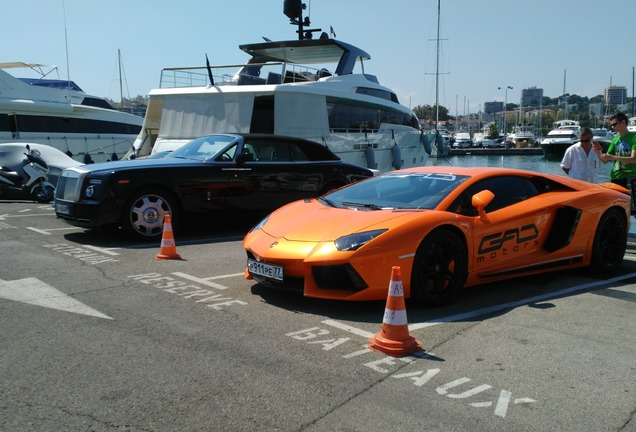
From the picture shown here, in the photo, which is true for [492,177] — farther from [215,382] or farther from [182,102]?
[182,102]

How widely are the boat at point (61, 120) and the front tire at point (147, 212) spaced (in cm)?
1718

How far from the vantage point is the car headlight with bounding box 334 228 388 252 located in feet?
14.8

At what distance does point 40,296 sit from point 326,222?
2.56m

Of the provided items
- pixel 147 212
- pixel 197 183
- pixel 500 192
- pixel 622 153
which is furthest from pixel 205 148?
pixel 622 153

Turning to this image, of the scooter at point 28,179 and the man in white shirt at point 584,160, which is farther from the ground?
the man in white shirt at point 584,160

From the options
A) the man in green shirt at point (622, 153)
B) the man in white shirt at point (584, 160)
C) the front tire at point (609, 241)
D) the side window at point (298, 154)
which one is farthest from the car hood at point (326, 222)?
the man in white shirt at point (584, 160)

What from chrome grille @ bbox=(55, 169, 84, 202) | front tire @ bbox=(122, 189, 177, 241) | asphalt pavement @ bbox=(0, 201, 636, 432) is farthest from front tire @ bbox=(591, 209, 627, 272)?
chrome grille @ bbox=(55, 169, 84, 202)

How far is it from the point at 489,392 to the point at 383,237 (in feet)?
5.43

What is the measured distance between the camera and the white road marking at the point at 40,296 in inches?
181

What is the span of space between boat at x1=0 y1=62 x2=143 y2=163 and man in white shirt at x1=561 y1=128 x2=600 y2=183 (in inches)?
809

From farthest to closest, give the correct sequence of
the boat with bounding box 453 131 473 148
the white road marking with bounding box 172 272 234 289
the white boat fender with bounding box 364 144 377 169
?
the boat with bounding box 453 131 473 148, the white boat fender with bounding box 364 144 377 169, the white road marking with bounding box 172 272 234 289

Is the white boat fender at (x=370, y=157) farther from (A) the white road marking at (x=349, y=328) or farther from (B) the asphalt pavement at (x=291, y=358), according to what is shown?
(A) the white road marking at (x=349, y=328)

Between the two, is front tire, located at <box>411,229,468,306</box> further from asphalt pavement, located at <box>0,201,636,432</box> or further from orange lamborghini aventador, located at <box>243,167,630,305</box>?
asphalt pavement, located at <box>0,201,636,432</box>

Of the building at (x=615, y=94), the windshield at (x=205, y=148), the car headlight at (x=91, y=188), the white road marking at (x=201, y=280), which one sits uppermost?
the building at (x=615, y=94)
